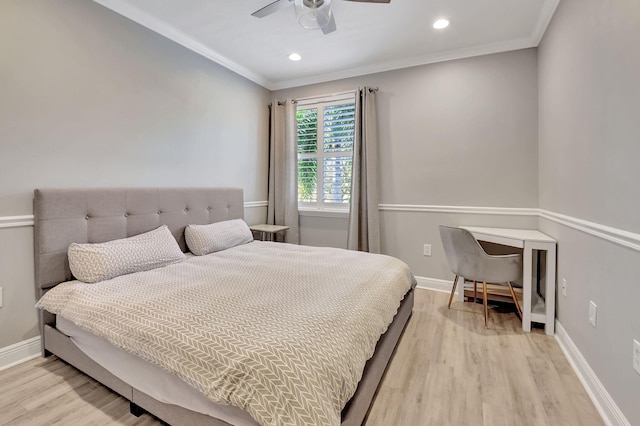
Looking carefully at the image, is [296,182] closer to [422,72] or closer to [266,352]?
[422,72]

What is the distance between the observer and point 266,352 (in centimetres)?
106

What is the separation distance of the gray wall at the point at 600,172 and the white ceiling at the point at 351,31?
0.47 m

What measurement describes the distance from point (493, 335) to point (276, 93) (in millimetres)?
3805

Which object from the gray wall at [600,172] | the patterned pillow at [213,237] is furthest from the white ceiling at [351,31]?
the patterned pillow at [213,237]

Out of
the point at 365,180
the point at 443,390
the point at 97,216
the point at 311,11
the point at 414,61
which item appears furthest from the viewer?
the point at 365,180

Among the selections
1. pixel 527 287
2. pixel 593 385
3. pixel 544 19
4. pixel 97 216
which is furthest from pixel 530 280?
pixel 97 216

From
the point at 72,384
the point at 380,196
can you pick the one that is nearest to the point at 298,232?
the point at 380,196

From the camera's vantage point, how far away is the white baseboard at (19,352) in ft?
5.94

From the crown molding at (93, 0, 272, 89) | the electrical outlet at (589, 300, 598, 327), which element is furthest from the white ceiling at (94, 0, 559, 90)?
the electrical outlet at (589, 300, 598, 327)

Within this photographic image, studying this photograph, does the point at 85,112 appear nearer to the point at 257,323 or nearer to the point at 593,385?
the point at 257,323

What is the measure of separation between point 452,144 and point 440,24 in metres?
1.16

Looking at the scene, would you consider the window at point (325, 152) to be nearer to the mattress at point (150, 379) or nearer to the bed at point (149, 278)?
the bed at point (149, 278)

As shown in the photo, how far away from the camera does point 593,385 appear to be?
159 cm

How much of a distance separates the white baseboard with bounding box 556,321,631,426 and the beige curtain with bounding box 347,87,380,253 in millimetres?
1816
